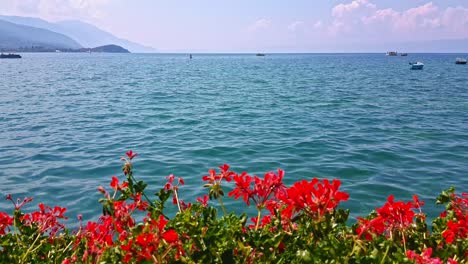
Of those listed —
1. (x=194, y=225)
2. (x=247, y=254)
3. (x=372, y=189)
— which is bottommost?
(x=372, y=189)

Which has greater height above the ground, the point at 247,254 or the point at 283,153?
the point at 247,254

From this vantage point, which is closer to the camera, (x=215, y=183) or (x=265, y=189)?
(x=265, y=189)

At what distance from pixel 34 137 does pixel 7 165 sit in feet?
14.5

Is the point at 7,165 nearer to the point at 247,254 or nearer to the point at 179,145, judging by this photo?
the point at 179,145

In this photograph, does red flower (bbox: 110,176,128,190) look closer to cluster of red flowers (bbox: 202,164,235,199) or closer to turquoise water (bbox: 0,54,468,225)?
cluster of red flowers (bbox: 202,164,235,199)

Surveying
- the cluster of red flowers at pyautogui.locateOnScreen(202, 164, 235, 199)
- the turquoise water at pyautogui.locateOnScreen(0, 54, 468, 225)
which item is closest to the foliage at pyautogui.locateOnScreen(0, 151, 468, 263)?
the cluster of red flowers at pyautogui.locateOnScreen(202, 164, 235, 199)

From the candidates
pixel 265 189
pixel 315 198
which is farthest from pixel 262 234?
pixel 315 198

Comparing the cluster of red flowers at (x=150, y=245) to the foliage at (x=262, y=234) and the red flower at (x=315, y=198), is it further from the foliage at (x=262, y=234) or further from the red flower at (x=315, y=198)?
the red flower at (x=315, y=198)

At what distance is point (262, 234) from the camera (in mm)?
2824

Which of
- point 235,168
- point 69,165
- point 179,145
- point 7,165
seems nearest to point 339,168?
point 235,168

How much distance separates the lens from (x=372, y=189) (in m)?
9.98

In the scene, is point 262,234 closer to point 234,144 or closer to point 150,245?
point 150,245

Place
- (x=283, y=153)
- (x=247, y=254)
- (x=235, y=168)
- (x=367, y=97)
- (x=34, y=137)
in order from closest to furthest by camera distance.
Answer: (x=247, y=254) < (x=235, y=168) < (x=283, y=153) < (x=34, y=137) < (x=367, y=97)

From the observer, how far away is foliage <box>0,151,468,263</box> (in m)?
2.29
